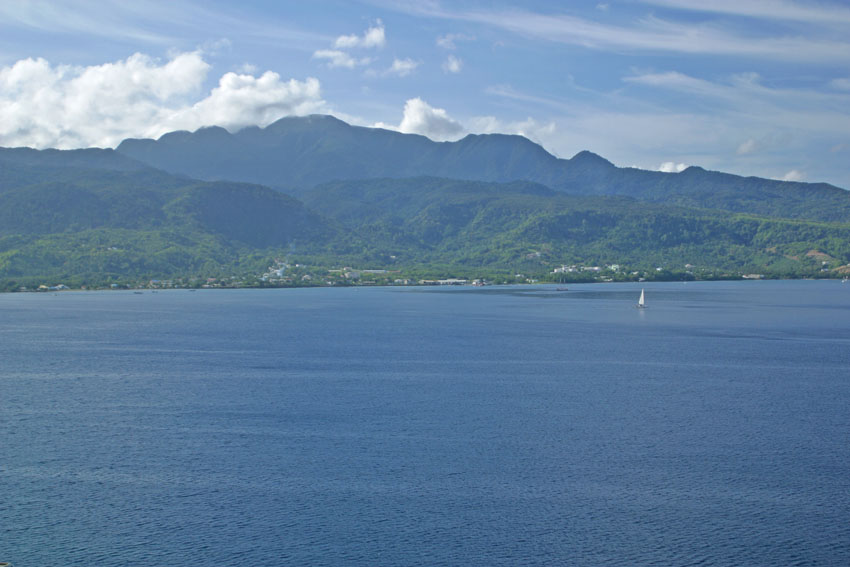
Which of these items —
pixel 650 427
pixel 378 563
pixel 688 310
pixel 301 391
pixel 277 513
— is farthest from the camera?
pixel 688 310

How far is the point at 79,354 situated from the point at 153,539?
59.3m

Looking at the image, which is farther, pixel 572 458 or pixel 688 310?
pixel 688 310

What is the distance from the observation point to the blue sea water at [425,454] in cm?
3434

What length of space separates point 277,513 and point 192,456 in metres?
11.0

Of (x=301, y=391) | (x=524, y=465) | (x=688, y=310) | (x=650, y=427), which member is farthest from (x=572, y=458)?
(x=688, y=310)

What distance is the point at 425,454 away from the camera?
4641 centimetres

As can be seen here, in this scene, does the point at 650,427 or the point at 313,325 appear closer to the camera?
the point at 650,427

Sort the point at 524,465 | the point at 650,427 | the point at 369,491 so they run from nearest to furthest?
the point at 369,491, the point at 524,465, the point at 650,427

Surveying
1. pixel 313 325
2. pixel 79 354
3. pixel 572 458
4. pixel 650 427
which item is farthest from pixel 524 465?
pixel 313 325

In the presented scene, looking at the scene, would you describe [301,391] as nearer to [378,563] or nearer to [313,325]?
[378,563]

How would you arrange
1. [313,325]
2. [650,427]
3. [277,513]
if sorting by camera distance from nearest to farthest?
1. [277,513]
2. [650,427]
3. [313,325]

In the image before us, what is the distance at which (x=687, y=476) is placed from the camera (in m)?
42.5

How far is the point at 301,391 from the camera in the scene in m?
65.4

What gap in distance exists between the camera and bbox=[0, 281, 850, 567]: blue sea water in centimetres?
3434
